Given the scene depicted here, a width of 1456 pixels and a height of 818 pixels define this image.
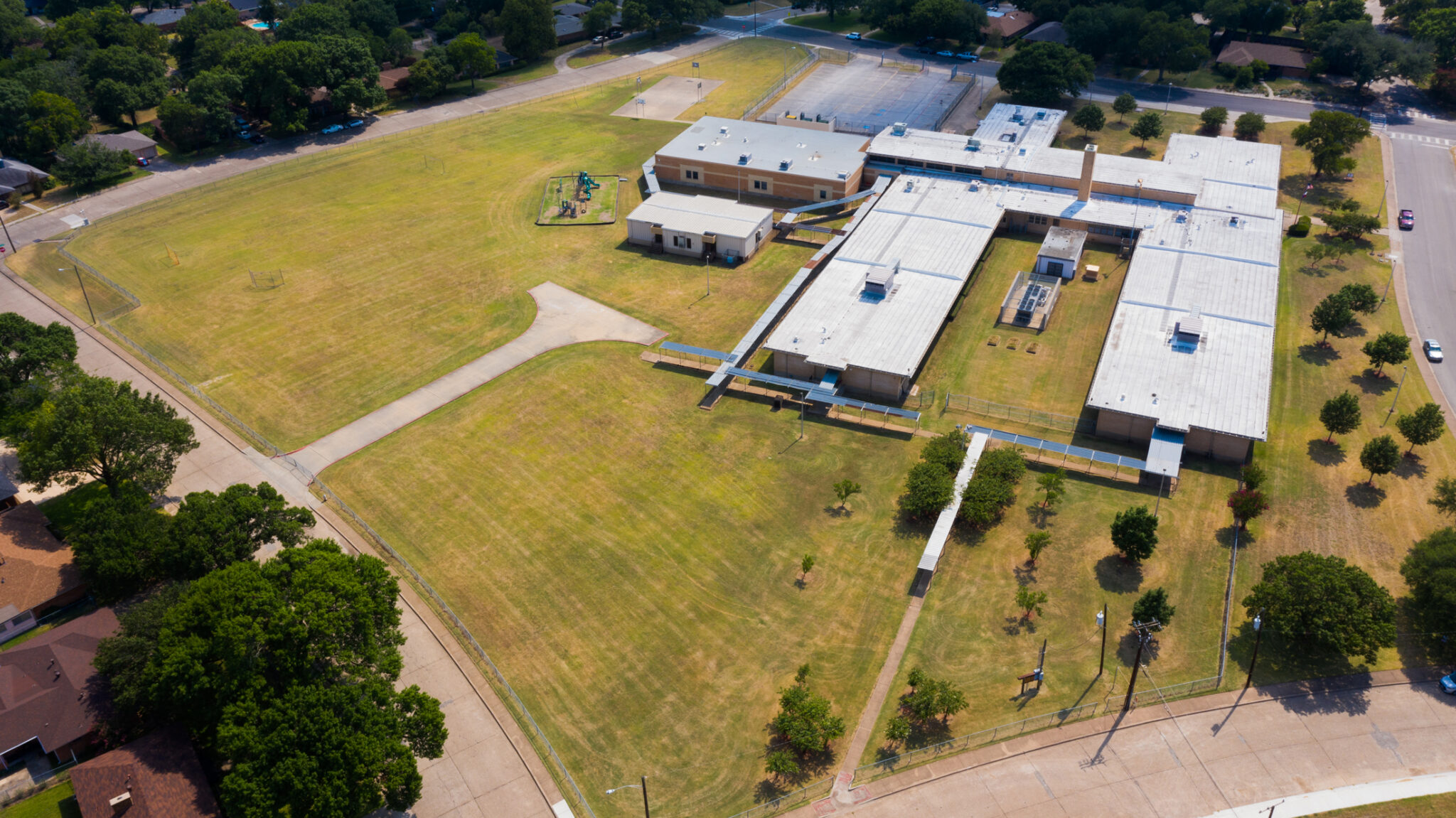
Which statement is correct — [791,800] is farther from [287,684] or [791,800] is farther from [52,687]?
[52,687]

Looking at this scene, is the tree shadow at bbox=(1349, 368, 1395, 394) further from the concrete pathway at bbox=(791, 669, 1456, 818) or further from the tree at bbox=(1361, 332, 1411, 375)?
the concrete pathway at bbox=(791, 669, 1456, 818)

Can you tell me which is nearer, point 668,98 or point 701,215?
point 701,215

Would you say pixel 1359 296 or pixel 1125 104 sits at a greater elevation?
pixel 1125 104

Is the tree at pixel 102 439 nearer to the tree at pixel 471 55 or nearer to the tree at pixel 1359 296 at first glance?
the tree at pixel 471 55

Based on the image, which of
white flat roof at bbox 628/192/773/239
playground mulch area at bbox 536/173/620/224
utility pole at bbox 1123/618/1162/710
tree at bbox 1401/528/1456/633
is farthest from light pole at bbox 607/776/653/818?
playground mulch area at bbox 536/173/620/224

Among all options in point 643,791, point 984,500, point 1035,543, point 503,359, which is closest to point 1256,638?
point 1035,543

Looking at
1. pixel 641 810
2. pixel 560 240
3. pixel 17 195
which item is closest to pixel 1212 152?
pixel 560 240

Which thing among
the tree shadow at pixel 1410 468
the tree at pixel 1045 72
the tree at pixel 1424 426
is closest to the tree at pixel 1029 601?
the tree shadow at pixel 1410 468
